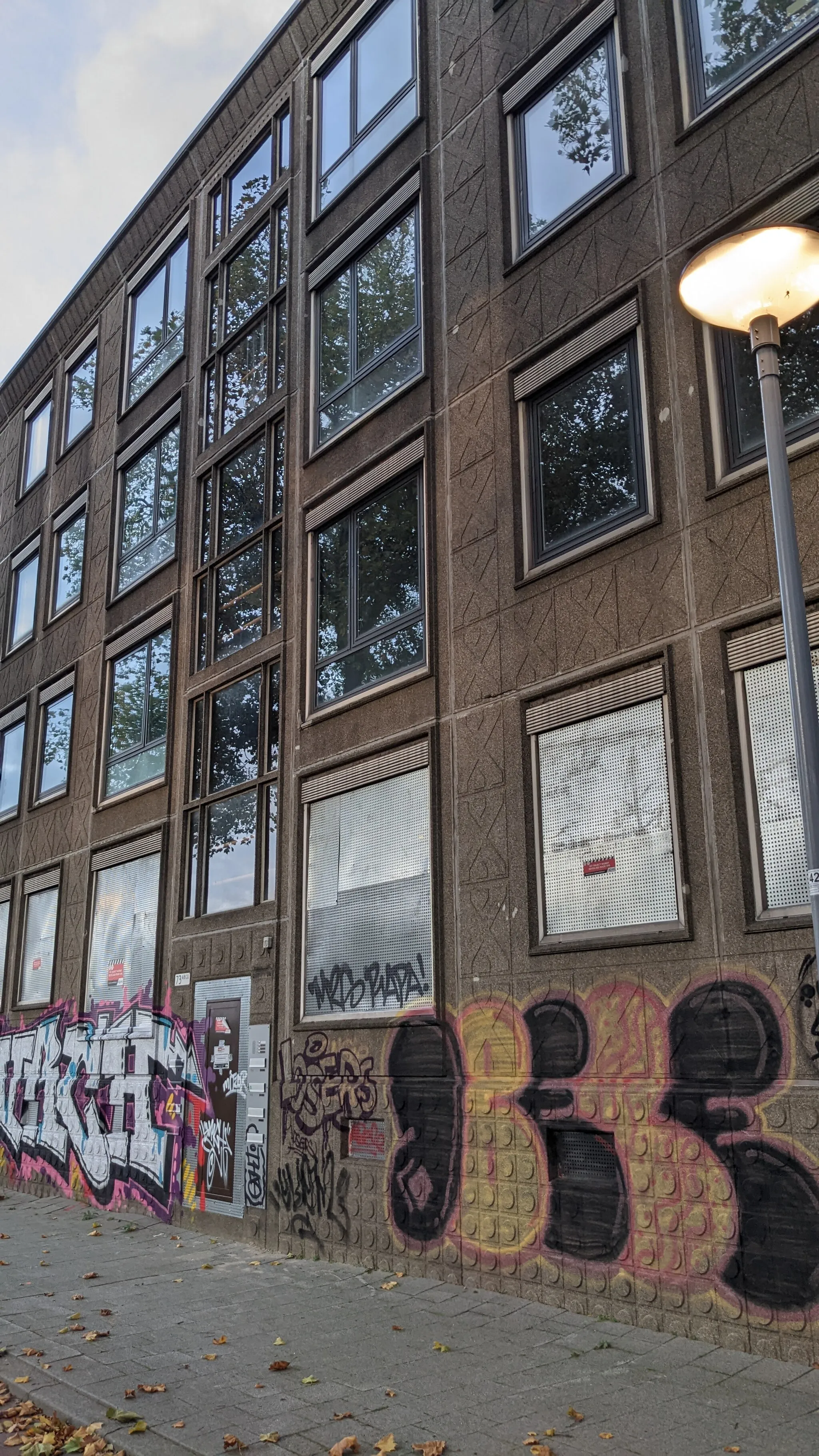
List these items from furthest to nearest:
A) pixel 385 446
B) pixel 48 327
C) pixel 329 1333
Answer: pixel 48 327
pixel 385 446
pixel 329 1333

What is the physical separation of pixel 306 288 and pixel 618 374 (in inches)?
237

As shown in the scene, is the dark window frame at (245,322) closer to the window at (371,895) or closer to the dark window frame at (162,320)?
the dark window frame at (162,320)

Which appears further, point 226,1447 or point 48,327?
point 48,327

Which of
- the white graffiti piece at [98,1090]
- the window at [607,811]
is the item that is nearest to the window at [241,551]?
the white graffiti piece at [98,1090]

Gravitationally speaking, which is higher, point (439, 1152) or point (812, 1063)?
point (812, 1063)

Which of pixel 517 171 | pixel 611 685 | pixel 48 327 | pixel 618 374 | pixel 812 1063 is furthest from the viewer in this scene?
pixel 48 327

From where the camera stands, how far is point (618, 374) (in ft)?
31.0

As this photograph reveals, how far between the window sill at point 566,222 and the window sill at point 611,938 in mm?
5855

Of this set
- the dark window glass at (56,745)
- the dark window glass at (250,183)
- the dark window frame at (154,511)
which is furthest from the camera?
the dark window glass at (56,745)

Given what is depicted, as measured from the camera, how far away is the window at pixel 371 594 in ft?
37.4

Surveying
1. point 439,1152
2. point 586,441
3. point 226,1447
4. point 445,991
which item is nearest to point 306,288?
point 586,441

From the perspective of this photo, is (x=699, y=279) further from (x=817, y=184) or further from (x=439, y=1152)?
(x=439, y=1152)

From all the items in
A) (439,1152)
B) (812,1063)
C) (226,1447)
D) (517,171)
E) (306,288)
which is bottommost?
(226,1447)

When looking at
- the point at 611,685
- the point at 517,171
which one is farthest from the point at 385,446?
the point at 611,685
